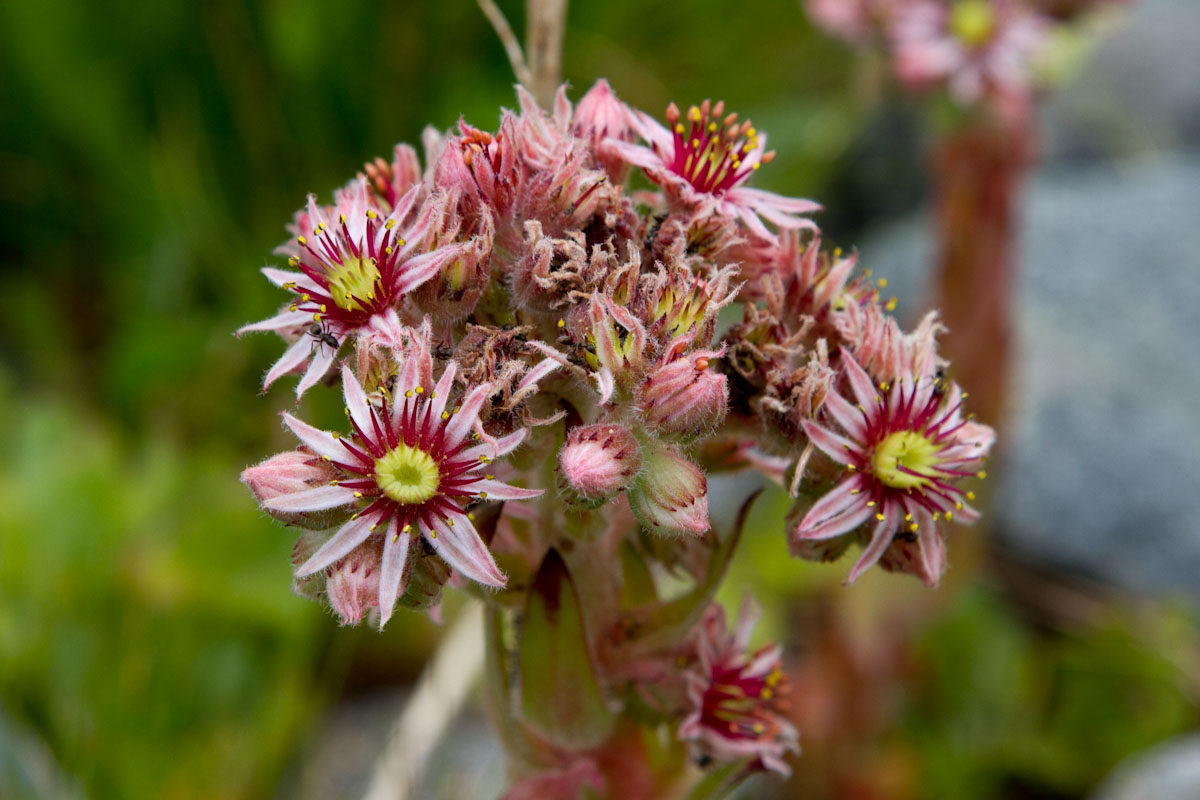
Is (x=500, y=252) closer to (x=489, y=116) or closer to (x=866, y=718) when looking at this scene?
(x=866, y=718)

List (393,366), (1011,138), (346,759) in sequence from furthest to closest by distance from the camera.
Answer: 1. (346,759)
2. (1011,138)
3. (393,366)

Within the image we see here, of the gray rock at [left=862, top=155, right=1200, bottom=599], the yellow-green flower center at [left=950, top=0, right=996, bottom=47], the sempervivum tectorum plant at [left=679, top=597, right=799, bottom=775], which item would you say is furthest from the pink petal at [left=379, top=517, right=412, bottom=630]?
the gray rock at [left=862, top=155, right=1200, bottom=599]

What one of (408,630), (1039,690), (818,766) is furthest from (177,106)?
(1039,690)

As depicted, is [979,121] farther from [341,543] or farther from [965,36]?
[341,543]

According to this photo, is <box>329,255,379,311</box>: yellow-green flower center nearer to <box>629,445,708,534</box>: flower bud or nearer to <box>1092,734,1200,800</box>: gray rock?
<box>629,445,708,534</box>: flower bud

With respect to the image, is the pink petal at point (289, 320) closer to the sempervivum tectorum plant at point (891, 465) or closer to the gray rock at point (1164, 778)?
the sempervivum tectorum plant at point (891, 465)
